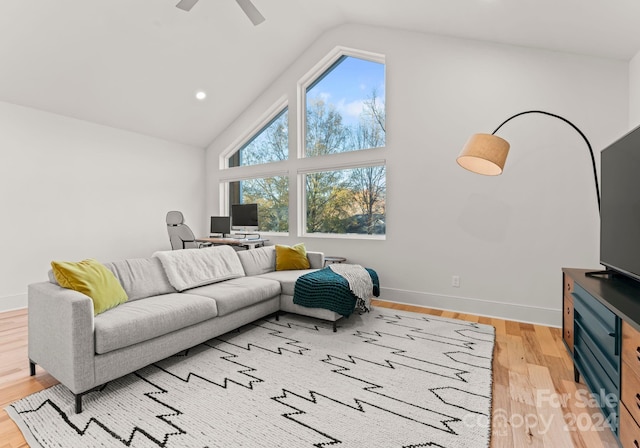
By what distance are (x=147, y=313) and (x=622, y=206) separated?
3.03m

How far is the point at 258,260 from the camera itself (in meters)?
3.80

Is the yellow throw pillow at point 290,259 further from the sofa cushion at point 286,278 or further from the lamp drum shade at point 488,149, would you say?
the lamp drum shade at point 488,149

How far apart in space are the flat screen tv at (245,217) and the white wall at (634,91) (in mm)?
4615

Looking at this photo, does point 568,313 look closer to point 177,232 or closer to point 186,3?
point 186,3

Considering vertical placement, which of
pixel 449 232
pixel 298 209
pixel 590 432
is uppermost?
pixel 298 209

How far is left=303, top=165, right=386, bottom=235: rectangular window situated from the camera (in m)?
4.44

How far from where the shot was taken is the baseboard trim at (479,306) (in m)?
3.29

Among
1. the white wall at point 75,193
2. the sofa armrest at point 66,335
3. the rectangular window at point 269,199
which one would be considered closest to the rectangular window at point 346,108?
the rectangular window at point 269,199

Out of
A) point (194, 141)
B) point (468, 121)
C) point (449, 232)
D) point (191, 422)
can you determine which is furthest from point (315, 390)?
point (194, 141)

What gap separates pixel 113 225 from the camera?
4785mm

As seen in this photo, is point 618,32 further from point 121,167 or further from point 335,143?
point 121,167

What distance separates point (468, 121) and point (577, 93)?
0.97 metres

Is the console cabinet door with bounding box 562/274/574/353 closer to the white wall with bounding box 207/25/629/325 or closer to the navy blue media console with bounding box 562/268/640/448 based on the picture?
the navy blue media console with bounding box 562/268/640/448

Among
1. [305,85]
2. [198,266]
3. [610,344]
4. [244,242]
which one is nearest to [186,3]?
[198,266]
